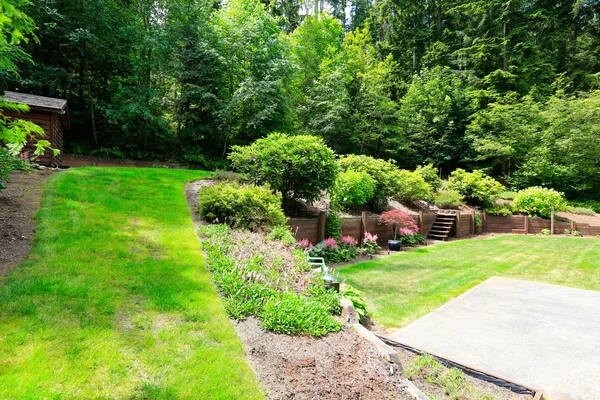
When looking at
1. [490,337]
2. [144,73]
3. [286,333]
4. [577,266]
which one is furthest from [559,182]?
[144,73]

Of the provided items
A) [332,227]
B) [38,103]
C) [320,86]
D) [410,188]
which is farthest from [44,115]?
[320,86]

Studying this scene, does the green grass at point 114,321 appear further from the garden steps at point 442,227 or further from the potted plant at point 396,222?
the garden steps at point 442,227

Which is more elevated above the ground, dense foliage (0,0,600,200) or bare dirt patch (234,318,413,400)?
dense foliage (0,0,600,200)

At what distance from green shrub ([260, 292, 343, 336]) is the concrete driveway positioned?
0.94 metres

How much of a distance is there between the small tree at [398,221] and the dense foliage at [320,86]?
16.6ft

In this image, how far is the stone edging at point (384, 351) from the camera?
235 centimetres

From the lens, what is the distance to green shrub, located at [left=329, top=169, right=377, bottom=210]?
8175 millimetres

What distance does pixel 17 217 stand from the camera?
4.82m

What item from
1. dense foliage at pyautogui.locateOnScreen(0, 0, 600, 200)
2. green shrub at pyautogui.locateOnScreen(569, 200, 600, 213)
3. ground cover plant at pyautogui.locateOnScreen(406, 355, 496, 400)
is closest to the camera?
ground cover plant at pyautogui.locateOnScreen(406, 355, 496, 400)

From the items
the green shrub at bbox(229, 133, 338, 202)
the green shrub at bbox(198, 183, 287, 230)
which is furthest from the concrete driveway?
the green shrub at bbox(229, 133, 338, 202)

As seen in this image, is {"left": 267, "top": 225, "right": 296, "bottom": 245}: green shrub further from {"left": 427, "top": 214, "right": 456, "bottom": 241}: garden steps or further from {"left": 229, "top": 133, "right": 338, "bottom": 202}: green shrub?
{"left": 427, "top": 214, "right": 456, "bottom": 241}: garden steps

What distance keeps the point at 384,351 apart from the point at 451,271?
456cm

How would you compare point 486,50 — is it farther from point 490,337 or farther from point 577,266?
point 490,337

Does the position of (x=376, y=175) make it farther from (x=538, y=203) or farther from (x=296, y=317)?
(x=538, y=203)
